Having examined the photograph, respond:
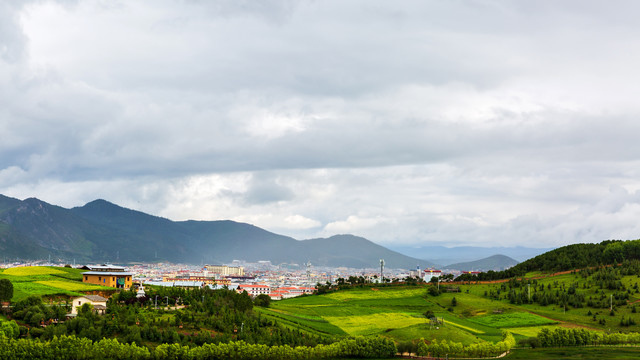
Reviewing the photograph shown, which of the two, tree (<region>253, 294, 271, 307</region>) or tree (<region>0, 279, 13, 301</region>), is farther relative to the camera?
tree (<region>253, 294, 271, 307</region>)

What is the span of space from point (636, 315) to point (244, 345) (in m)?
71.6

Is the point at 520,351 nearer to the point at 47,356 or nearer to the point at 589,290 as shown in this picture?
the point at 589,290

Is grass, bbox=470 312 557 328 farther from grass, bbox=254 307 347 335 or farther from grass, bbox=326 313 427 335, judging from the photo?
grass, bbox=254 307 347 335

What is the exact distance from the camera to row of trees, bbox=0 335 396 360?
210 feet

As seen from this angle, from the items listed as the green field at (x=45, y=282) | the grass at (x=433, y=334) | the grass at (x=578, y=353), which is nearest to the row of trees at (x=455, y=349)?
the grass at (x=578, y=353)

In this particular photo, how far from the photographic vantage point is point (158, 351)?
A: 221ft

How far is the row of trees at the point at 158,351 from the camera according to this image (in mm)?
63906

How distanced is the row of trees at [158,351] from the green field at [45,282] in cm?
1868

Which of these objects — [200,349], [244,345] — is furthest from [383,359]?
[200,349]

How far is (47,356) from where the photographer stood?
6431 cm

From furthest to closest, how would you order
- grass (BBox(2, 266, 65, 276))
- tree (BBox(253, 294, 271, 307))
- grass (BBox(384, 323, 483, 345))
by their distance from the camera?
grass (BBox(2, 266, 65, 276))
tree (BBox(253, 294, 271, 307))
grass (BBox(384, 323, 483, 345))

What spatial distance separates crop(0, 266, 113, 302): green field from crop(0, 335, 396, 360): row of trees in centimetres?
1868

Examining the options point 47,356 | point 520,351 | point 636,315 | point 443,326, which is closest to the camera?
point 47,356

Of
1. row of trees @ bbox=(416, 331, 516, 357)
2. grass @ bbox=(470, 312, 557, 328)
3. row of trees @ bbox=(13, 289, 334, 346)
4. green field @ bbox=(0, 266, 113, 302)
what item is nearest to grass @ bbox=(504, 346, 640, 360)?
row of trees @ bbox=(416, 331, 516, 357)
